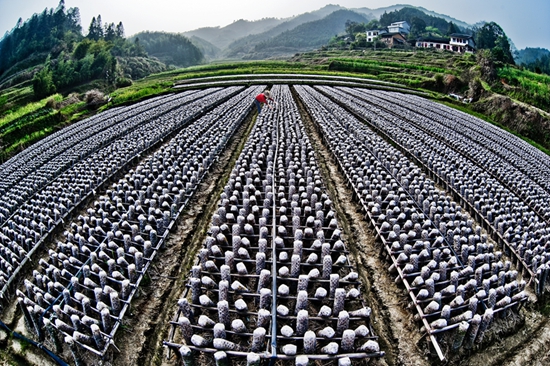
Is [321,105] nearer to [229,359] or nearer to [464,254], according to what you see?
[464,254]

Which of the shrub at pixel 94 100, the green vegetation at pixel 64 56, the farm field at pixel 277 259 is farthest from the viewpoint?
the green vegetation at pixel 64 56

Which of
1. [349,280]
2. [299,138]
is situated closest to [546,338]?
[349,280]

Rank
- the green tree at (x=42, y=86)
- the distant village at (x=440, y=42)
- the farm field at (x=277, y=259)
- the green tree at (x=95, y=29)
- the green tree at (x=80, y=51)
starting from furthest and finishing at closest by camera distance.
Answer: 1. the green tree at (x=95, y=29)
2. the distant village at (x=440, y=42)
3. the green tree at (x=80, y=51)
4. the green tree at (x=42, y=86)
5. the farm field at (x=277, y=259)

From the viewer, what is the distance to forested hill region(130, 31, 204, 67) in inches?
5054

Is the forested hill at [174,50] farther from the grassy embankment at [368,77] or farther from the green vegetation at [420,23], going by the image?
the grassy embankment at [368,77]

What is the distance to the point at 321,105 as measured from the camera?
24.9 m

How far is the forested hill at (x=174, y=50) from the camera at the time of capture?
421 feet

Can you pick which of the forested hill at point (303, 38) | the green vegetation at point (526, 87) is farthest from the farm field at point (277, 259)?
the forested hill at point (303, 38)

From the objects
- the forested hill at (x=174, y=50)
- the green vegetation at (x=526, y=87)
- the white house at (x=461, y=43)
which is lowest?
the green vegetation at (x=526, y=87)

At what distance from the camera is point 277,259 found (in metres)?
6.99

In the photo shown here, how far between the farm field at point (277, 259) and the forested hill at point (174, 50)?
124640 millimetres

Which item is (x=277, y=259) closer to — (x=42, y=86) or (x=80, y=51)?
(x=42, y=86)

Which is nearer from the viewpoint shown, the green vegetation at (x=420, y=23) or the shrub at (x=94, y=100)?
the shrub at (x=94, y=100)

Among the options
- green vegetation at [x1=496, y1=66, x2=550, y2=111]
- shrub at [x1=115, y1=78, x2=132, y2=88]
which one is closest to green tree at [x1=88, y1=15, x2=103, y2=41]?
shrub at [x1=115, y1=78, x2=132, y2=88]
